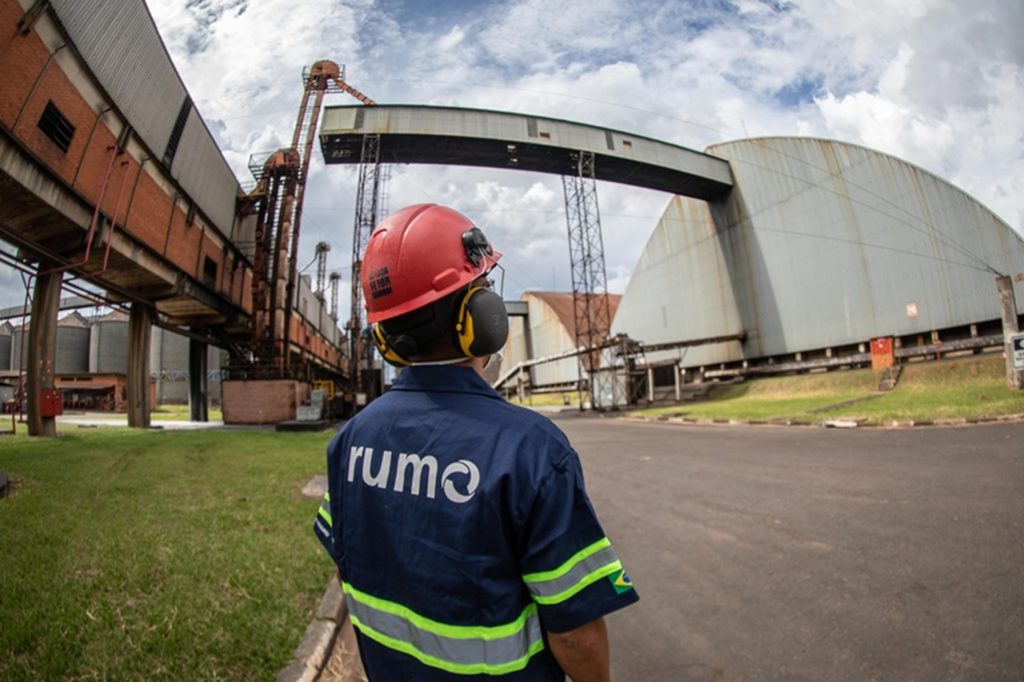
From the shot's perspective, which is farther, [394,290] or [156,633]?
[156,633]

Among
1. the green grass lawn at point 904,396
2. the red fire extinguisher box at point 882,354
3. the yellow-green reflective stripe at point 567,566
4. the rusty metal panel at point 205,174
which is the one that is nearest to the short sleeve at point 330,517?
the yellow-green reflective stripe at point 567,566

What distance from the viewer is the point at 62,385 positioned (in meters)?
39.0

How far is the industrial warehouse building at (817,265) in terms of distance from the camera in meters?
16.1

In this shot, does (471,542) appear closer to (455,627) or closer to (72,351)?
(455,627)

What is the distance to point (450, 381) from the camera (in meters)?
1.16

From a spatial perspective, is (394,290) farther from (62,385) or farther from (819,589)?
(62,385)

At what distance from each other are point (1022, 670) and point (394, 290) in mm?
3290

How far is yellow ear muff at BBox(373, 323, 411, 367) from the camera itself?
1.31 m

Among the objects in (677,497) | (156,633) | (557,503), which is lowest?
(677,497)

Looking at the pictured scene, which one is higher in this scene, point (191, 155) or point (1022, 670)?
point (191, 155)

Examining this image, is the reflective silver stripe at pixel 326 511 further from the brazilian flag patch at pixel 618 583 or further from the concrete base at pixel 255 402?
the concrete base at pixel 255 402

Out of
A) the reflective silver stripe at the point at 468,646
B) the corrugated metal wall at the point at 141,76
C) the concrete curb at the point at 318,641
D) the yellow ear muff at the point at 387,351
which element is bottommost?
the concrete curb at the point at 318,641

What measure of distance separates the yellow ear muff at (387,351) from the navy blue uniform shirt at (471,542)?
16 cm

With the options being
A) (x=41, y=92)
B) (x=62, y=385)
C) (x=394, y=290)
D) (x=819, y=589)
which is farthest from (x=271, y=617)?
(x=62, y=385)
